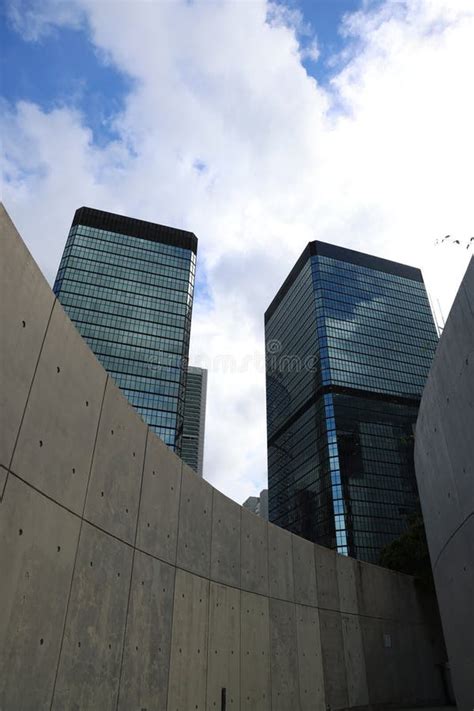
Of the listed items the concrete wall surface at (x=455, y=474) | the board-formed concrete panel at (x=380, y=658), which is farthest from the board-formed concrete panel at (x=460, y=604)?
the board-formed concrete panel at (x=380, y=658)

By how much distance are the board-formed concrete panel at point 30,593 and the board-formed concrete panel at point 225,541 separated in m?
5.85

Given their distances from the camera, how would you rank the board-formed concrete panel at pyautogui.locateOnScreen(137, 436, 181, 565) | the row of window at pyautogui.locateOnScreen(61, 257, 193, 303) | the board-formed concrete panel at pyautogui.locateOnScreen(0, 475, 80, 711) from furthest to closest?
the row of window at pyautogui.locateOnScreen(61, 257, 193, 303)
the board-formed concrete panel at pyautogui.locateOnScreen(137, 436, 181, 565)
the board-formed concrete panel at pyautogui.locateOnScreen(0, 475, 80, 711)

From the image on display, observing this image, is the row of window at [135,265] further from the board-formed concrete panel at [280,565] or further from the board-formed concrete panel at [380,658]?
the board-formed concrete panel at [280,565]

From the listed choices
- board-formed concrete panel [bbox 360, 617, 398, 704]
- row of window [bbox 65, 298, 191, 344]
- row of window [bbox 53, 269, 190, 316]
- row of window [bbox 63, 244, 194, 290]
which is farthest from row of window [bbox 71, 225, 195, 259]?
board-formed concrete panel [bbox 360, 617, 398, 704]

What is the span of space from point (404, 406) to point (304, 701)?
10523cm

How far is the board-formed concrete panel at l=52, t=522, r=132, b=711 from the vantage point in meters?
6.14

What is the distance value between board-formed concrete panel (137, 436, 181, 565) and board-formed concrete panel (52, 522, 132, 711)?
96cm

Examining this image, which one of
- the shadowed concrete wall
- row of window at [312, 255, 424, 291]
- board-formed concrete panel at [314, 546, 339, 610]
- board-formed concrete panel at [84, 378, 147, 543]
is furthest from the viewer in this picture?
row of window at [312, 255, 424, 291]

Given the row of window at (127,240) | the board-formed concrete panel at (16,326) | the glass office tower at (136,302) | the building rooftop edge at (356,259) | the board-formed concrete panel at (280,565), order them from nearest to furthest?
1. the board-formed concrete panel at (16,326)
2. the board-formed concrete panel at (280,565)
3. the glass office tower at (136,302)
4. the row of window at (127,240)
5. the building rooftop edge at (356,259)

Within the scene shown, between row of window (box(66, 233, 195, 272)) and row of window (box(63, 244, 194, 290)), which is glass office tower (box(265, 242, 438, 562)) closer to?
row of window (box(66, 233, 195, 272))

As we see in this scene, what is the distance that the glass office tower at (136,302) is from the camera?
88250 millimetres

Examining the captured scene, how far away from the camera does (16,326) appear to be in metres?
5.62

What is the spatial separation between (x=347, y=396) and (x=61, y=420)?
349 feet

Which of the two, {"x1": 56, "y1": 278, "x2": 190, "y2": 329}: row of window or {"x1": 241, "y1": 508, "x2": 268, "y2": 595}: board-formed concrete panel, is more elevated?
{"x1": 56, "y1": 278, "x2": 190, "y2": 329}: row of window
